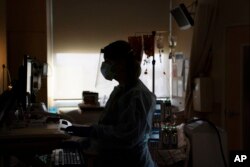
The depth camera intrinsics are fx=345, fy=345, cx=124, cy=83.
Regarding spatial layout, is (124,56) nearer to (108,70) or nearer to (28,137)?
(108,70)

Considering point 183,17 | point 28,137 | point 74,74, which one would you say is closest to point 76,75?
point 74,74

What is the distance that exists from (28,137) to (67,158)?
0.52 metres

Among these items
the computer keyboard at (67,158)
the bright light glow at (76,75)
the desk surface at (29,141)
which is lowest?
the computer keyboard at (67,158)

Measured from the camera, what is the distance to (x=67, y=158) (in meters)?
2.09

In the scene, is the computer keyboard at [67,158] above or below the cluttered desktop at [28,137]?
below

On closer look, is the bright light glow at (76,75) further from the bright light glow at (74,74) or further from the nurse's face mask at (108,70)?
the nurse's face mask at (108,70)

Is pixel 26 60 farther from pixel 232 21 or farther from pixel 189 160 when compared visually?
pixel 232 21

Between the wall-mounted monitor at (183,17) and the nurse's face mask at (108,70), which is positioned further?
the wall-mounted monitor at (183,17)

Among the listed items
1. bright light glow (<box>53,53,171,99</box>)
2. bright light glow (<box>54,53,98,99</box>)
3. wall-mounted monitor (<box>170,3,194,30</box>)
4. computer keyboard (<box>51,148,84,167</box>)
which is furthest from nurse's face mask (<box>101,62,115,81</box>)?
bright light glow (<box>54,53,98,99</box>)

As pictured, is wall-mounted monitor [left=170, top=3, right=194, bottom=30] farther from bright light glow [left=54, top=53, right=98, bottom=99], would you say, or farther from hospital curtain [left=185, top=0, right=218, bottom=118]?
bright light glow [left=54, top=53, right=98, bottom=99]

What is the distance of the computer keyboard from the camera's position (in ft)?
6.48

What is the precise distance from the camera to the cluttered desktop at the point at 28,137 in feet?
5.29

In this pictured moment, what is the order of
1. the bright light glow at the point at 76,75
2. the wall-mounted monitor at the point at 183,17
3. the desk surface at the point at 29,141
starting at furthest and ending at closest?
the bright light glow at the point at 76,75 < the wall-mounted monitor at the point at 183,17 < the desk surface at the point at 29,141

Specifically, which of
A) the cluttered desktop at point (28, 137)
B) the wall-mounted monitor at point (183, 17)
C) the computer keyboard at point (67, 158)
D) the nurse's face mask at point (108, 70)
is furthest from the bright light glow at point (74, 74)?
the nurse's face mask at point (108, 70)
